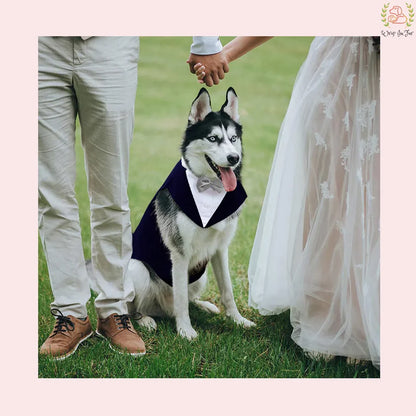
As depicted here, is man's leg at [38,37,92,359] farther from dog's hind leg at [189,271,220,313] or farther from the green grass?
dog's hind leg at [189,271,220,313]

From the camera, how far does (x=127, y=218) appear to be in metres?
2.92

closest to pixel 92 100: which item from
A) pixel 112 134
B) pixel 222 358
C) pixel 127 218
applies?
pixel 112 134

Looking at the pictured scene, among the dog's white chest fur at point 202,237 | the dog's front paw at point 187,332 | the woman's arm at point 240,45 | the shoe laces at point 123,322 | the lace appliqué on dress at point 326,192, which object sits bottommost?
the dog's front paw at point 187,332

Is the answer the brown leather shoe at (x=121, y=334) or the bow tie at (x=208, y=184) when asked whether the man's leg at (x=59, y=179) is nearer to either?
the brown leather shoe at (x=121, y=334)

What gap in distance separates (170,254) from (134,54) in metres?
1.16

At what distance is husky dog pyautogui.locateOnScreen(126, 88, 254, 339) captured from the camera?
9.37ft

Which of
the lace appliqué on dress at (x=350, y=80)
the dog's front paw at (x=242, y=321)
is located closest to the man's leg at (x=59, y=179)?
the dog's front paw at (x=242, y=321)

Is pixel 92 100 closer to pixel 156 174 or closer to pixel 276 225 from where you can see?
pixel 276 225

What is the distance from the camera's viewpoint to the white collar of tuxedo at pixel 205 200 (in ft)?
9.62

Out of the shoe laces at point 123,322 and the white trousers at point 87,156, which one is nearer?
the white trousers at point 87,156

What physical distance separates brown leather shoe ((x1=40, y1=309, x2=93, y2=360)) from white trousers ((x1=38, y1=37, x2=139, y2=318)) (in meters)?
0.05

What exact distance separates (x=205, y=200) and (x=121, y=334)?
90cm

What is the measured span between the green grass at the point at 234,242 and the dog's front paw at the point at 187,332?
5 centimetres
